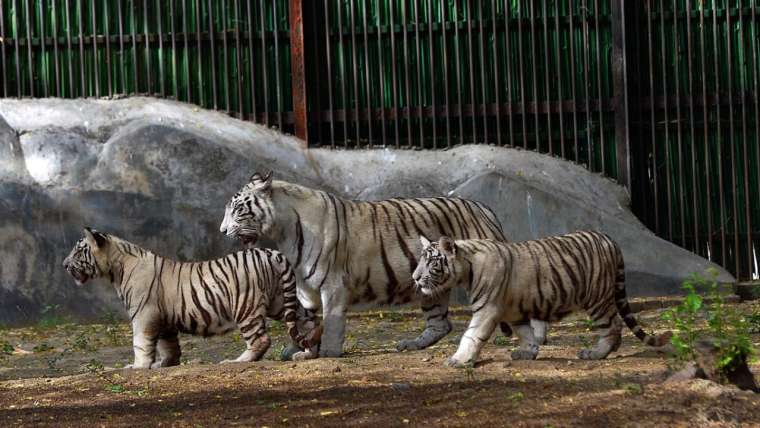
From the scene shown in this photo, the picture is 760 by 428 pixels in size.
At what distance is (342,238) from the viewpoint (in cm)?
874

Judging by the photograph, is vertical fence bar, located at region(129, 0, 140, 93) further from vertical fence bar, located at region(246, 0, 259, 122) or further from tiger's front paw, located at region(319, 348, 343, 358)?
tiger's front paw, located at region(319, 348, 343, 358)

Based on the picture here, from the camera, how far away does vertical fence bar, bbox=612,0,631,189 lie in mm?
12445

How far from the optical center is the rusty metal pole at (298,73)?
12688 millimetres

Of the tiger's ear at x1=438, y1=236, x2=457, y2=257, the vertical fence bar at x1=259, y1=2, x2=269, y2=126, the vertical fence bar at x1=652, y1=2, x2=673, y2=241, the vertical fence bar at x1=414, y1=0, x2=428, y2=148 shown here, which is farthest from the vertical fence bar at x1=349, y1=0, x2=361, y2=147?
the tiger's ear at x1=438, y1=236, x2=457, y2=257

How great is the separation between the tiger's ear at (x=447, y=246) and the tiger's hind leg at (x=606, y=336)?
0.99m

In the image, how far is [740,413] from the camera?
18.1 feet

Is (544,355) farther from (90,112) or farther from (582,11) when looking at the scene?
(90,112)

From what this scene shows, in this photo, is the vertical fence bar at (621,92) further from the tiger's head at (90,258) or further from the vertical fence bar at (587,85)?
the tiger's head at (90,258)

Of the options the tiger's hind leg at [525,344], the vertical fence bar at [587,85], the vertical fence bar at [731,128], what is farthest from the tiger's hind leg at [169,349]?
the vertical fence bar at [731,128]

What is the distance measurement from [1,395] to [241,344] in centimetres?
296

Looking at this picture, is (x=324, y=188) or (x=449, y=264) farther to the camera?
(x=324, y=188)

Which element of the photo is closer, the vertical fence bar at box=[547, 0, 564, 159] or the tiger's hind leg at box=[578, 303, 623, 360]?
the tiger's hind leg at box=[578, 303, 623, 360]

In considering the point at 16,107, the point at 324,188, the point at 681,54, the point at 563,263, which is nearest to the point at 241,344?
the point at 324,188

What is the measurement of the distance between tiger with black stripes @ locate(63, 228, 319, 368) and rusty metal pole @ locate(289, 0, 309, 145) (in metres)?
4.19
